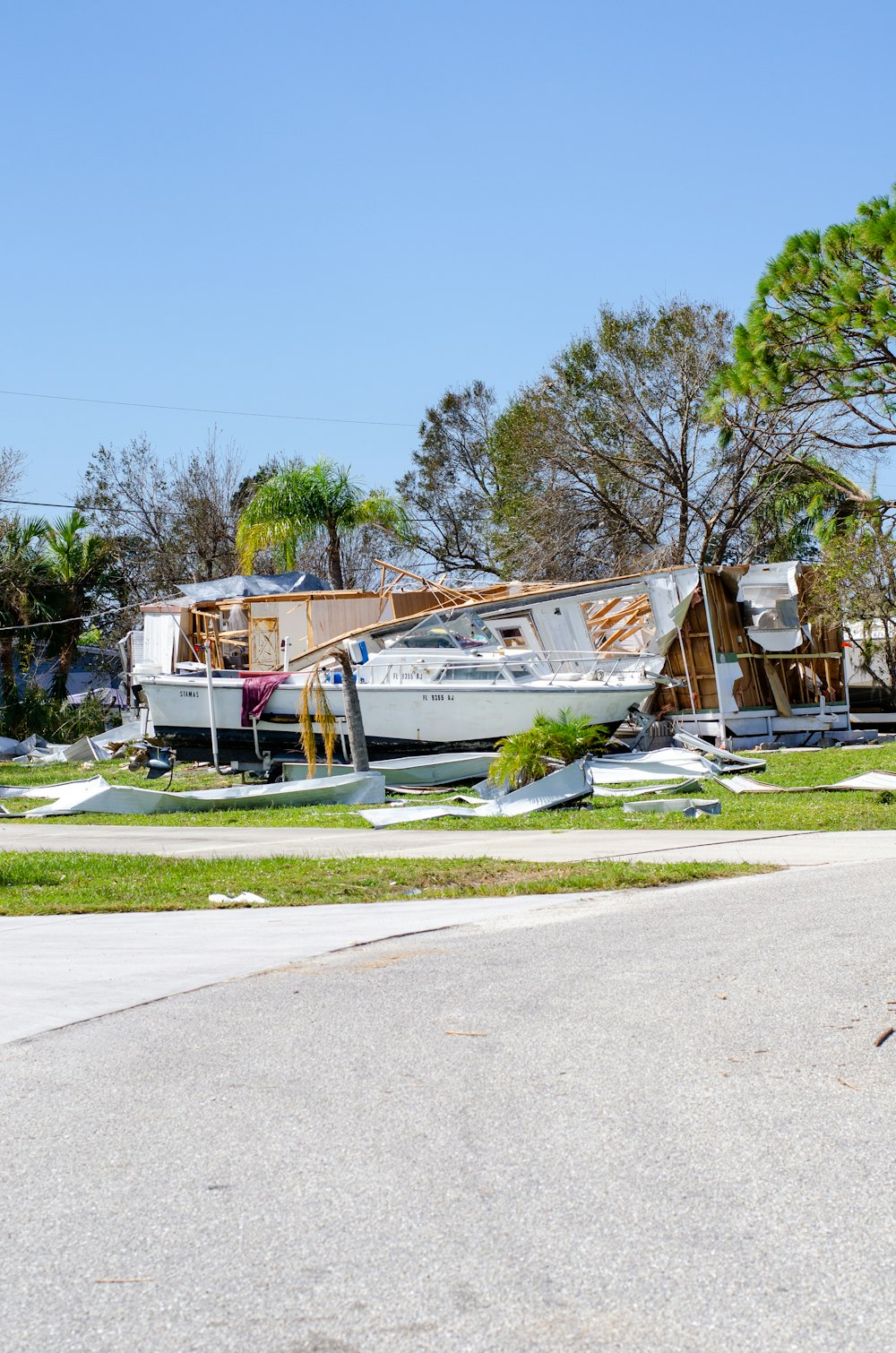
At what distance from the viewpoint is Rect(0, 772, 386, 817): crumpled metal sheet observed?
60.3 feet

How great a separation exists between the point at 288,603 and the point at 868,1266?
89.6 feet

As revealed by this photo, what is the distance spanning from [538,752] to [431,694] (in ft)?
18.1

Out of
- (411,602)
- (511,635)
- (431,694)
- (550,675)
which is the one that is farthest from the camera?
(411,602)

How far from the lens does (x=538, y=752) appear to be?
18469mm

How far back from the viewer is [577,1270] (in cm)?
292

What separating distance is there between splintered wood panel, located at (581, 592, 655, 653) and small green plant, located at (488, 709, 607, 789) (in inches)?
324

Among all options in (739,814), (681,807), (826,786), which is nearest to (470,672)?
(826,786)

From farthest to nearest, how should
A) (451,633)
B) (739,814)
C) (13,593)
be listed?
(13,593) < (451,633) < (739,814)

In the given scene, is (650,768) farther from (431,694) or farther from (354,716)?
(431,694)

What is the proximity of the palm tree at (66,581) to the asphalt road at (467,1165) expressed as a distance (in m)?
35.3

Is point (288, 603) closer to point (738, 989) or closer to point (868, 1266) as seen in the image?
point (738, 989)

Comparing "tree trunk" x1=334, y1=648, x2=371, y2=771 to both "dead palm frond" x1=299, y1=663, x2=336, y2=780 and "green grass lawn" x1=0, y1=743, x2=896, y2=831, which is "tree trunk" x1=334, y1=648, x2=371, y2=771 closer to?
"green grass lawn" x1=0, y1=743, x2=896, y2=831

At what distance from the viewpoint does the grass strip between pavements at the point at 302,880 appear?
9.36 meters

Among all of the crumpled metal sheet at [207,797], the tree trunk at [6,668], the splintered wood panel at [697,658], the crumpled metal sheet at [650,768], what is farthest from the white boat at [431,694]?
the tree trunk at [6,668]
